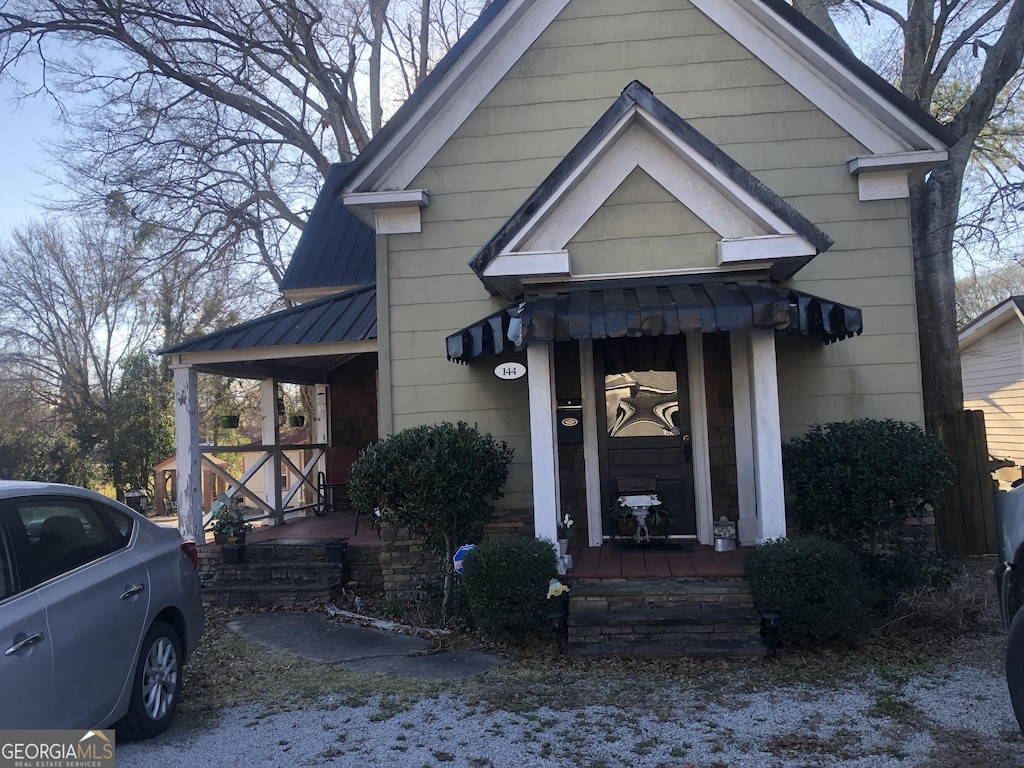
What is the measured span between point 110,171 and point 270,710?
15.8m

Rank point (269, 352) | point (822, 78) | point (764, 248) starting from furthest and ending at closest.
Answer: point (269, 352) → point (822, 78) → point (764, 248)

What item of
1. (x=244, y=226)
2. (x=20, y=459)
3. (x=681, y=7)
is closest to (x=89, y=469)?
(x=20, y=459)

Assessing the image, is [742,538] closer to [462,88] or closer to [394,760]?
[394,760]

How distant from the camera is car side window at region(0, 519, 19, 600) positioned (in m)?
3.45

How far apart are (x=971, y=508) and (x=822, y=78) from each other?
17.5 feet

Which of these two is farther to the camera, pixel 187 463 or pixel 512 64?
pixel 187 463

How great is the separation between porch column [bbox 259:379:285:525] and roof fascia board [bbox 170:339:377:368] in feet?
6.60

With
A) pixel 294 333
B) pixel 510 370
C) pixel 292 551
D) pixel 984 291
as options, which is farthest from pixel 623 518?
pixel 984 291

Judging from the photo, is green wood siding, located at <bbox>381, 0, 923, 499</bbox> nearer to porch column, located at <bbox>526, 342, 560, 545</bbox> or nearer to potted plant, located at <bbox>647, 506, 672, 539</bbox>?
porch column, located at <bbox>526, 342, 560, 545</bbox>

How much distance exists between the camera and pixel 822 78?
294 inches

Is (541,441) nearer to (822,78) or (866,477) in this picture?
(866,477)

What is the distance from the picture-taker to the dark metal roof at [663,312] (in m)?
5.90

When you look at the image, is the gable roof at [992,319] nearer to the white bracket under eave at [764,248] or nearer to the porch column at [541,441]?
the white bracket under eave at [764,248]

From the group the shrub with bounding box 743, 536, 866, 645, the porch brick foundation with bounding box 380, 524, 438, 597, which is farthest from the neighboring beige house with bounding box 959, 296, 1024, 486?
the porch brick foundation with bounding box 380, 524, 438, 597
